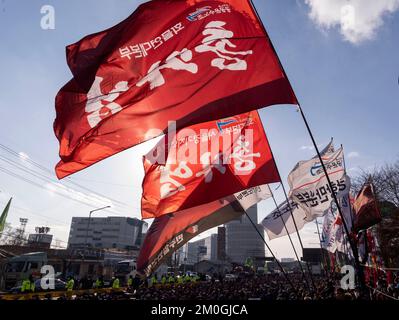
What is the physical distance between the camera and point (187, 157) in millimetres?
8750

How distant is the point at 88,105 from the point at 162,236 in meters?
6.01

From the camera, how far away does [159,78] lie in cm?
580

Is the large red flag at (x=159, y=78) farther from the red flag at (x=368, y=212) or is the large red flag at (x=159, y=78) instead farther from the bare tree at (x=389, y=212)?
the bare tree at (x=389, y=212)

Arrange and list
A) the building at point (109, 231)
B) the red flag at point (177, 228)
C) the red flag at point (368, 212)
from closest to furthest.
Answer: the red flag at point (368, 212), the red flag at point (177, 228), the building at point (109, 231)

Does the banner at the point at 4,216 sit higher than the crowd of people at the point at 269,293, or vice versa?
the banner at the point at 4,216

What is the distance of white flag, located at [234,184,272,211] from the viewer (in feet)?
35.1

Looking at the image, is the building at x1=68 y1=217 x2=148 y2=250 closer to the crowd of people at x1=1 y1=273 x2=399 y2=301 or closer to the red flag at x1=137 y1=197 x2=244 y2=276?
the crowd of people at x1=1 y1=273 x2=399 y2=301

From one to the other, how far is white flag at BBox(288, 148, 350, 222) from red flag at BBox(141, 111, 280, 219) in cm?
271

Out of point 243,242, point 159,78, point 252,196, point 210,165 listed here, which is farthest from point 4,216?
point 243,242

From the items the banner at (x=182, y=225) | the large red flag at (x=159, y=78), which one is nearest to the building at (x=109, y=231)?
the banner at (x=182, y=225)

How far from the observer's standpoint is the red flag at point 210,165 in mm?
8070

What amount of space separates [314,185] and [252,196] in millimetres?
2055

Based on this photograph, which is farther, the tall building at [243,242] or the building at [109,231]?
the tall building at [243,242]
